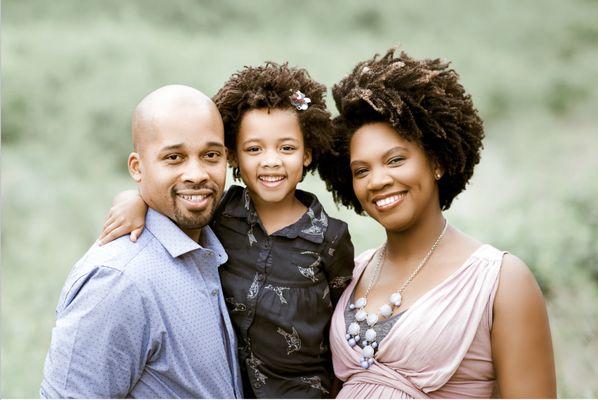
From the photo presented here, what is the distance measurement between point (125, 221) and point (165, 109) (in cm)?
44

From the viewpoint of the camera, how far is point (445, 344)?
267cm

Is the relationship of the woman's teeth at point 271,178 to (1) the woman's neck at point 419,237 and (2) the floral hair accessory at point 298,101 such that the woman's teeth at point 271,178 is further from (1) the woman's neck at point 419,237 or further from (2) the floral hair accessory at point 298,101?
(1) the woman's neck at point 419,237

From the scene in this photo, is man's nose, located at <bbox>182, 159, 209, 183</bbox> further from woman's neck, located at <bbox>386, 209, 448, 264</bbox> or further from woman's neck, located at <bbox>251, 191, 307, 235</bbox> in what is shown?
woman's neck, located at <bbox>386, 209, 448, 264</bbox>

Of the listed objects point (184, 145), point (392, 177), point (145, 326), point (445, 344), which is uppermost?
point (184, 145)

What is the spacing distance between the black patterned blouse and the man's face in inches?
11.7

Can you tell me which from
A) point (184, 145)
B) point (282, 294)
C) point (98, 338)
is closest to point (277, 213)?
point (282, 294)

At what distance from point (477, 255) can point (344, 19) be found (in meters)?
10.0

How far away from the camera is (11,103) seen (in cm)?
972

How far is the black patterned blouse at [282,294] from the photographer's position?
2.91 meters

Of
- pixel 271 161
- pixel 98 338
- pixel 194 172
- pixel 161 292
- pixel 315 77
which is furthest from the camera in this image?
pixel 315 77

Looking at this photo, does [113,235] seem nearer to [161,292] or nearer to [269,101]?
[161,292]

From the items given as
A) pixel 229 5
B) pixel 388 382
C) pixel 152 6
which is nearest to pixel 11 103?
pixel 152 6

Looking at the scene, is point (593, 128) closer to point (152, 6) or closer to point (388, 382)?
point (152, 6)

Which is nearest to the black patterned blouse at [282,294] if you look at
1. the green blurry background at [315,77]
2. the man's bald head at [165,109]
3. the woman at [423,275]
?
the woman at [423,275]
